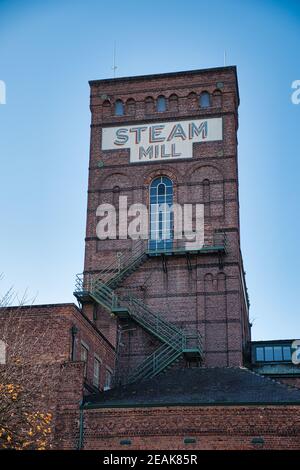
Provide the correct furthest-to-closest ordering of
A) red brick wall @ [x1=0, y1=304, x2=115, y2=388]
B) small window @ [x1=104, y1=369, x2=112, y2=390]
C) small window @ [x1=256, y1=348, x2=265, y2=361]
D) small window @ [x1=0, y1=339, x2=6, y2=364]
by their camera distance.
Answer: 1. small window @ [x1=256, y1=348, x2=265, y2=361]
2. small window @ [x1=104, y1=369, x2=112, y2=390]
3. red brick wall @ [x1=0, y1=304, x2=115, y2=388]
4. small window @ [x1=0, y1=339, x2=6, y2=364]

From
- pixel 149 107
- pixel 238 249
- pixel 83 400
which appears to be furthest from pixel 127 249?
pixel 83 400

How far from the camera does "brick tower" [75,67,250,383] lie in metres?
36.9

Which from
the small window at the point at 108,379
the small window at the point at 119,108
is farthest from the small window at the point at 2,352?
the small window at the point at 119,108

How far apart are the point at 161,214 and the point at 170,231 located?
106 centimetres

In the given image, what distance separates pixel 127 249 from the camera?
39.6 meters

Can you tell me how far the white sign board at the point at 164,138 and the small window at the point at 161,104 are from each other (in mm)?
858

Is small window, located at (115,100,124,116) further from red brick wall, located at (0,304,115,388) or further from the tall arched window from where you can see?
red brick wall, located at (0,304,115,388)

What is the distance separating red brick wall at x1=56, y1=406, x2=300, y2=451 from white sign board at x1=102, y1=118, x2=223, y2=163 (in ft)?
53.2

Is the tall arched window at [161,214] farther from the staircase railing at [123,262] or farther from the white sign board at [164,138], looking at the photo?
the white sign board at [164,138]

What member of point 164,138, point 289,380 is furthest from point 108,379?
point 164,138

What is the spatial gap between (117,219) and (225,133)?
6917 millimetres

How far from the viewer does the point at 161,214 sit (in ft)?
132

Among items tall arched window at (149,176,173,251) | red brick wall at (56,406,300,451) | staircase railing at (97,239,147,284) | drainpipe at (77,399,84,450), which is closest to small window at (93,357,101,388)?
drainpipe at (77,399,84,450)
